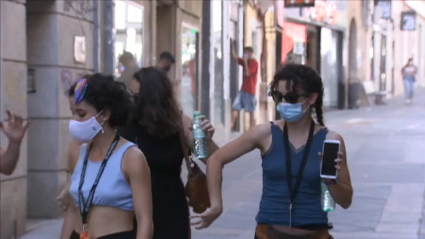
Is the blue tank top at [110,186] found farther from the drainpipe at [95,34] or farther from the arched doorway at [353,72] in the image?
the arched doorway at [353,72]

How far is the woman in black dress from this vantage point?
511 cm

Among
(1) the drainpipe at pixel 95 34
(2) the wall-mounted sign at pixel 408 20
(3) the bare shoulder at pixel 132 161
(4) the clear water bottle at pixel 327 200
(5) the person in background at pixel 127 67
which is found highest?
(2) the wall-mounted sign at pixel 408 20

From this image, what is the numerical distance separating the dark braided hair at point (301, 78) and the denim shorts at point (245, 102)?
48.3 ft

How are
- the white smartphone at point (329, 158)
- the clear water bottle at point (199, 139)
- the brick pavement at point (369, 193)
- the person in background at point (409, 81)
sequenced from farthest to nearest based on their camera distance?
1. the person in background at point (409, 81)
2. the brick pavement at point (369, 193)
3. the clear water bottle at point (199, 139)
4. the white smartphone at point (329, 158)

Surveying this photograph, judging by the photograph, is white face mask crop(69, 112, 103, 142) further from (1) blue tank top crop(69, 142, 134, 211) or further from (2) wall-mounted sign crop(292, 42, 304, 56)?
→ (2) wall-mounted sign crop(292, 42, 304, 56)

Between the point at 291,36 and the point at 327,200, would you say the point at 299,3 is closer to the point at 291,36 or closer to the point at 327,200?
the point at 291,36

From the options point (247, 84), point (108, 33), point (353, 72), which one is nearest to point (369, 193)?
point (108, 33)

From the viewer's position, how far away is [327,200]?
14.0 feet

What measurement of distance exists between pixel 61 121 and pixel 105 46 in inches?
82.7

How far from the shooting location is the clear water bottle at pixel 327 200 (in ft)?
13.9

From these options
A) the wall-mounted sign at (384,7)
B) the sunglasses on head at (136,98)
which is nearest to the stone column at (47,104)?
the sunglasses on head at (136,98)

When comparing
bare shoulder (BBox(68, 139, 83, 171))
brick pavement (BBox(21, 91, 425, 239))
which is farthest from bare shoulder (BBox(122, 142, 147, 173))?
brick pavement (BBox(21, 91, 425, 239))

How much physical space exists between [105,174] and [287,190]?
2.84ft

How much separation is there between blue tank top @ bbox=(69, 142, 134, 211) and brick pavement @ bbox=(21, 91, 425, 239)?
15.7 ft
